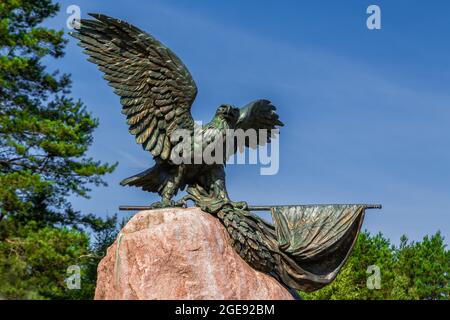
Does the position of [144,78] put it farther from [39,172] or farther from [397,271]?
[397,271]

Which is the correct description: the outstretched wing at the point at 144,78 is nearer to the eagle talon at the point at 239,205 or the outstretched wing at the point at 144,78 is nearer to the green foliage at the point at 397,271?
the eagle talon at the point at 239,205

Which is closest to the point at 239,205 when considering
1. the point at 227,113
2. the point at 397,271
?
the point at 227,113

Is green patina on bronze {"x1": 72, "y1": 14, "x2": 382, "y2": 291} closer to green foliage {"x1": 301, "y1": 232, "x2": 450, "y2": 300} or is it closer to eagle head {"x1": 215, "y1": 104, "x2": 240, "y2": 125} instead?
eagle head {"x1": 215, "y1": 104, "x2": 240, "y2": 125}

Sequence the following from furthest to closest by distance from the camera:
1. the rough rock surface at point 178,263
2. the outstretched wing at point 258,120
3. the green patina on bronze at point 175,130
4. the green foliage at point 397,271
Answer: the green foliage at point 397,271, the outstretched wing at point 258,120, the green patina on bronze at point 175,130, the rough rock surface at point 178,263

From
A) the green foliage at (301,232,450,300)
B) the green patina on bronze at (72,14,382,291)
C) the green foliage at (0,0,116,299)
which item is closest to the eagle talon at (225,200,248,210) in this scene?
the green patina on bronze at (72,14,382,291)

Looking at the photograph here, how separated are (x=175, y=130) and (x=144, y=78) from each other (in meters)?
0.73

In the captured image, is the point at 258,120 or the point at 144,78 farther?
the point at 258,120

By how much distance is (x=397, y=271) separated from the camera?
25.9 meters

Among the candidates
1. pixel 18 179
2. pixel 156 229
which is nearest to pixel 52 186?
pixel 18 179

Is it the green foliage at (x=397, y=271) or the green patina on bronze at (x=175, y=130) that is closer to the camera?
the green patina on bronze at (x=175, y=130)

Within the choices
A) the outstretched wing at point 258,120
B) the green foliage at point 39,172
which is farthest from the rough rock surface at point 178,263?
the green foliage at point 39,172

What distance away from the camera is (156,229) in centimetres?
812

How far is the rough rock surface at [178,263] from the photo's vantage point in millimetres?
7926

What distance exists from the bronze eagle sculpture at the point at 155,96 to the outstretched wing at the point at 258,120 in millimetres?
152
